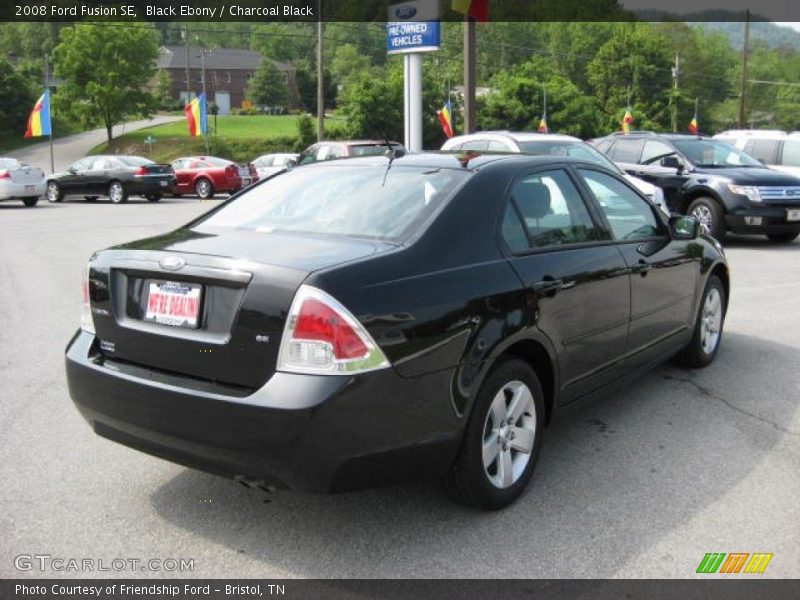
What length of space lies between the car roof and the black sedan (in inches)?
892

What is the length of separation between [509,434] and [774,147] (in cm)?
1509

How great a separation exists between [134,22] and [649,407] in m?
63.4

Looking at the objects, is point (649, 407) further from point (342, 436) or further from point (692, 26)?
point (692, 26)

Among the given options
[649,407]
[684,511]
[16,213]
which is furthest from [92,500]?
[16,213]

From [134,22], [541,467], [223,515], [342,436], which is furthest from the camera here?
[134,22]

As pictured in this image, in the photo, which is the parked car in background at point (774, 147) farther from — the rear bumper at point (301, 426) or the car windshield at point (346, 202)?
the rear bumper at point (301, 426)

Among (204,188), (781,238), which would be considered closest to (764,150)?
(781,238)

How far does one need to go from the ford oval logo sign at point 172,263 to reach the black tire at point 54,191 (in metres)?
25.2

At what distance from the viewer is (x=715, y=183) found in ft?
42.4

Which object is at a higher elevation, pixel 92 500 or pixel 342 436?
pixel 342 436

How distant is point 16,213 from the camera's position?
21641 millimetres

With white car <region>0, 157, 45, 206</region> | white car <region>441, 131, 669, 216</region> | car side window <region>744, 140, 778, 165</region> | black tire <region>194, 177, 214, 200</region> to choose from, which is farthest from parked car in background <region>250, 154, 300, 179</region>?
white car <region>441, 131, 669, 216</region>

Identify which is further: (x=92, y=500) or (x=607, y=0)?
(x=607, y=0)

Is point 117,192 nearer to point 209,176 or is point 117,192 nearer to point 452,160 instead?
point 209,176
